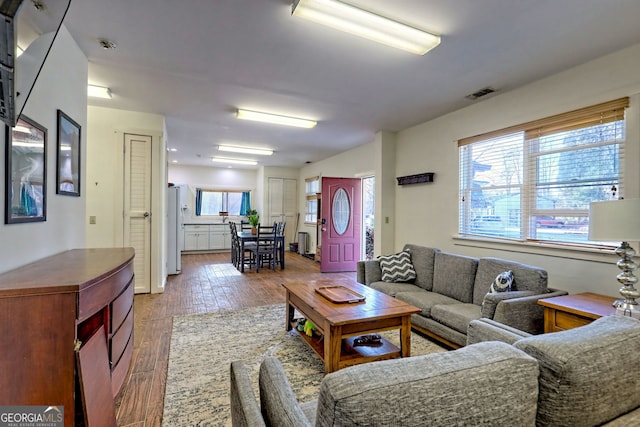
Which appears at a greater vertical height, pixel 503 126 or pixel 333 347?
pixel 503 126

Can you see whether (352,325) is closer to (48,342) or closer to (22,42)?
(48,342)

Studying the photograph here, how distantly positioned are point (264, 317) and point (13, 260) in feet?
7.55

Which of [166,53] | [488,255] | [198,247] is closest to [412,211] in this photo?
[488,255]

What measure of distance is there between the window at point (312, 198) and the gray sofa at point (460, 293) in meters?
4.60

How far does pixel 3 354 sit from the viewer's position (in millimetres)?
1224

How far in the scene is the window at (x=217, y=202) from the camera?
9.07 m

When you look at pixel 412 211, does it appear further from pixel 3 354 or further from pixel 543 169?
pixel 3 354

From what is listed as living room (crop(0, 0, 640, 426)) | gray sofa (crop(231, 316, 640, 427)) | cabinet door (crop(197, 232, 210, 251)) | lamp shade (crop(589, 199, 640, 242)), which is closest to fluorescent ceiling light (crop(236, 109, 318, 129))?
living room (crop(0, 0, 640, 426))

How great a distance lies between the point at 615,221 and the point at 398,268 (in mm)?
2123

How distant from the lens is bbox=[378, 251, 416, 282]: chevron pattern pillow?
144 inches

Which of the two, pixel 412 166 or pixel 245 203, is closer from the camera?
pixel 412 166

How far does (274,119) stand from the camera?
4.30 meters

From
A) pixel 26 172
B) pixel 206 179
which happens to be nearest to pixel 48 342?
pixel 26 172

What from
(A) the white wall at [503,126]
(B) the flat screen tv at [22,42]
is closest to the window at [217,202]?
(A) the white wall at [503,126]
